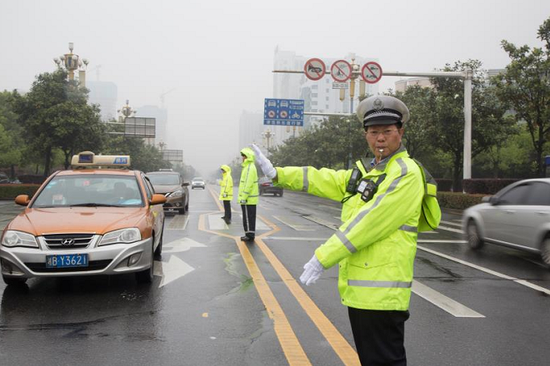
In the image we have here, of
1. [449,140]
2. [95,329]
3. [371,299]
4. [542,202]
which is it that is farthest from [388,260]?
[449,140]

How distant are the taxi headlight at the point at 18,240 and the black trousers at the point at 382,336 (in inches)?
169

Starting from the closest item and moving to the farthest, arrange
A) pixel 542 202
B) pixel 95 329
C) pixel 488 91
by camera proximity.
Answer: pixel 95 329 → pixel 542 202 → pixel 488 91

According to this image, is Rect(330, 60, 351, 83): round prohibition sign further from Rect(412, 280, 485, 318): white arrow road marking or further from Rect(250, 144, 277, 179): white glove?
Rect(250, 144, 277, 179): white glove

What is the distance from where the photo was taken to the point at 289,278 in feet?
22.0

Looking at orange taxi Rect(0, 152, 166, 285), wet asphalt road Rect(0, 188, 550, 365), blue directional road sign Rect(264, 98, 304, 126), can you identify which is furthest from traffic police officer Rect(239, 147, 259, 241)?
blue directional road sign Rect(264, 98, 304, 126)

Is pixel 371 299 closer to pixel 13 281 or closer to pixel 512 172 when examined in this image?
pixel 13 281

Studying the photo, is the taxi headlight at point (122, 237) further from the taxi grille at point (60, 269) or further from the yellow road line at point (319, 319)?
the yellow road line at point (319, 319)

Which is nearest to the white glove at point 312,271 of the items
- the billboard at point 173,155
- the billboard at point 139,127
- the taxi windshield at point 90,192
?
the taxi windshield at point 90,192

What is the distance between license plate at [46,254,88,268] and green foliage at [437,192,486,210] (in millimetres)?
17517

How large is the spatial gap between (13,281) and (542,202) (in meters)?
7.80

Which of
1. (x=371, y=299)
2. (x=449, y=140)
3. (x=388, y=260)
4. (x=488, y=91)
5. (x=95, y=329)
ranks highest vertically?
(x=488, y=91)

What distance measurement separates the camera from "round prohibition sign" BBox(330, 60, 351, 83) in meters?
20.6

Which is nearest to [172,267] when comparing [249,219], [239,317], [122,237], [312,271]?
[122,237]

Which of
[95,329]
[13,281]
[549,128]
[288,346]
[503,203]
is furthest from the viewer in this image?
[549,128]
